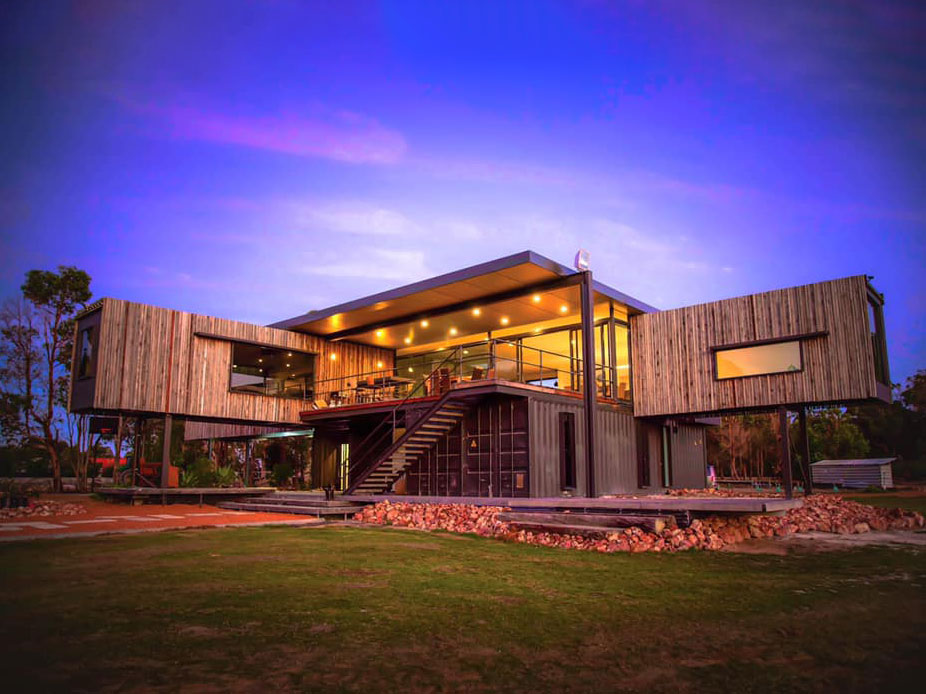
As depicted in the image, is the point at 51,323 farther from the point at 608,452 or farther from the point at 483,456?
the point at 608,452

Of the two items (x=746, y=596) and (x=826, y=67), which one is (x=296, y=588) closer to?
(x=746, y=596)

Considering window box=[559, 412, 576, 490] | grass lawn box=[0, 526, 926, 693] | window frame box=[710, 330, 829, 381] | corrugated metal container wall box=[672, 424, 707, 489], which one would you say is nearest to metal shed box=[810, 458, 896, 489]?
corrugated metal container wall box=[672, 424, 707, 489]

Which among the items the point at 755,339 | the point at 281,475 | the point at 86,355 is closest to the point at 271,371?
the point at 281,475

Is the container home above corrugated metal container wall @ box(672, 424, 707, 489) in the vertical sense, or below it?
above

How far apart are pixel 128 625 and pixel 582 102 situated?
93.6ft

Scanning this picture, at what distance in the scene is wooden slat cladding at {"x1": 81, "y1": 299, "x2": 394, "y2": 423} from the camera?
18.1m

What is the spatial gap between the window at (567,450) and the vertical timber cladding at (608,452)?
108mm

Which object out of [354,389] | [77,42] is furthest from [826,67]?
[77,42]

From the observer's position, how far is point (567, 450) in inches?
676

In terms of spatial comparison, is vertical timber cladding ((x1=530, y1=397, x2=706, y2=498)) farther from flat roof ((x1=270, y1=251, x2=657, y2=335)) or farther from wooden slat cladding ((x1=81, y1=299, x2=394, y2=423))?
wooden slat cladding ((x1=81, y1=299, x2=394, y2=423))

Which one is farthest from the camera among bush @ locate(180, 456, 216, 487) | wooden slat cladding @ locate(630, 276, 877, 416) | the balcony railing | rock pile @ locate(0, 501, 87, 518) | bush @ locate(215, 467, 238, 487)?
bush @ locate(215, 467, 238, 487)

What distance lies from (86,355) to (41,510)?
5176mm

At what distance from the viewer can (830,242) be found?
602ft

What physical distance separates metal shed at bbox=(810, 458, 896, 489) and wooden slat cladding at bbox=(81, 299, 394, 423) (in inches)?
1046
